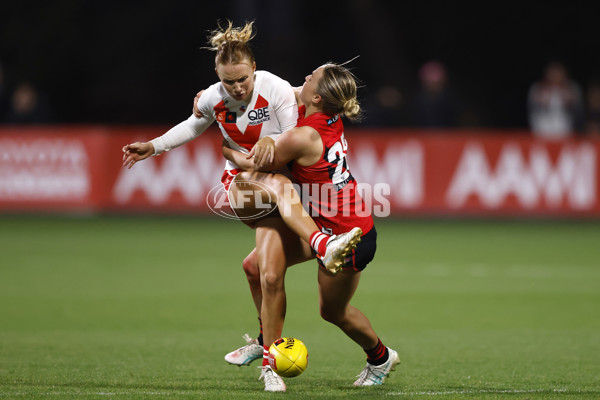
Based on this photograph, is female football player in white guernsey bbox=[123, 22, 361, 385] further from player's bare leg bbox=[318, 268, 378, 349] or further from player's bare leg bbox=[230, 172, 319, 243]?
player's bare leg bbox=[318, 268, 378, 349]

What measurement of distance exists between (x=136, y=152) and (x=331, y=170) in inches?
55.6

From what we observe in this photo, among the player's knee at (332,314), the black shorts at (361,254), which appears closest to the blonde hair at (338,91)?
the black shorts at (361,254)

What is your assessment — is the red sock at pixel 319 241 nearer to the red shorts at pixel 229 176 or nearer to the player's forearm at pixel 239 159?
the player's forearm at pixel 239 159

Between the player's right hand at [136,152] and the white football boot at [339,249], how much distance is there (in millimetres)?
1620

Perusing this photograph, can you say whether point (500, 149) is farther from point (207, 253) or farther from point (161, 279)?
point (161, 279)

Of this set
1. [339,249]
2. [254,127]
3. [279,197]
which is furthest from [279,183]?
[339,249]

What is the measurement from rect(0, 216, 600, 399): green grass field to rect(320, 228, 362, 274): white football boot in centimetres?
86

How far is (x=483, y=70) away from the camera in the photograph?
2550 cm

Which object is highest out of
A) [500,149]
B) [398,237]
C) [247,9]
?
[247,9]

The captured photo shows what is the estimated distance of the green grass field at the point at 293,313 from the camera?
20.8ft

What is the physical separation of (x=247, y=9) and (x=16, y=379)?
1695 cm

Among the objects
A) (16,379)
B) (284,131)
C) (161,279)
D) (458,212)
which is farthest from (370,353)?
(458,212)

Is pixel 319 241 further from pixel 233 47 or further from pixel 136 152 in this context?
pixel 136 152

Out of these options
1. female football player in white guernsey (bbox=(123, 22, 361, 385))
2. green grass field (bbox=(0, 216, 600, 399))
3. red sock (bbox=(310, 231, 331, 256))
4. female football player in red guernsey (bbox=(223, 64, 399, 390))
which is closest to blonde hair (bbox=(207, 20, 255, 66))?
female football player in white guernsey (bbox=(123, 22, 361, 385))
